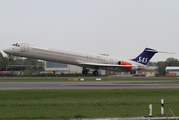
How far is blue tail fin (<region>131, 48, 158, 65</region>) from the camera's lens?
182 feet

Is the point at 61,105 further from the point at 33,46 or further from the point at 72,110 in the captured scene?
the point at 33,46

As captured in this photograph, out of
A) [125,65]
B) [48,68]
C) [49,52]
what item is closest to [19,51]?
[49,52]

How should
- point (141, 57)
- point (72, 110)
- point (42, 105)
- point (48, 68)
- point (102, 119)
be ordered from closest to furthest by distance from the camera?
point (102, 119) < point (72, 110) < point (42, 105) < point (141, 57) < point (48, 68)

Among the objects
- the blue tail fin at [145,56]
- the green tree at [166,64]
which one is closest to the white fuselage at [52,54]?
the blue tail fin at [145,56]

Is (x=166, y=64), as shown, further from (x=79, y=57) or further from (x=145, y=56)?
(x=79, y=57)

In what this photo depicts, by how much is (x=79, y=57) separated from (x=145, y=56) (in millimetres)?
18210

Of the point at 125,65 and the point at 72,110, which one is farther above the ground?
the point at 125,65

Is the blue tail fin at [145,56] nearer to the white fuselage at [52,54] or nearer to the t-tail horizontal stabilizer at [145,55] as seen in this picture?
the t-tail horizontal stabilizer at [145,55]

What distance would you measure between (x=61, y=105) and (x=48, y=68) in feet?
339

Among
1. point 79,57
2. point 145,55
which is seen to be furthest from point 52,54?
point 145,55

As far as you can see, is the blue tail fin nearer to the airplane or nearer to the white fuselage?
the airplane

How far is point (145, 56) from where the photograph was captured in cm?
5578

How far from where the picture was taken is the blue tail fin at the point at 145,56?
2183 inches

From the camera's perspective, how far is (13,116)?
1304 cm
